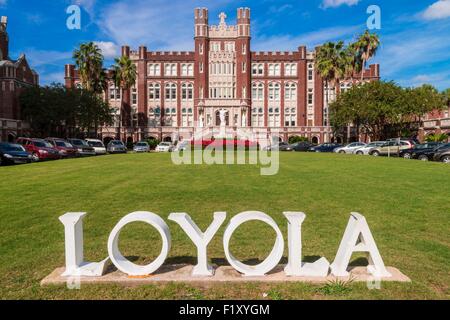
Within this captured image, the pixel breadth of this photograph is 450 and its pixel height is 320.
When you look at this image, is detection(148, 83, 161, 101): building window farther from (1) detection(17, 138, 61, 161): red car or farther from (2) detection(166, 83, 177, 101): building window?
(1) detection(17, 138, 61, 161): red car

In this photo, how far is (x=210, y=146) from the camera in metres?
39.0

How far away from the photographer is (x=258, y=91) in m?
63.6

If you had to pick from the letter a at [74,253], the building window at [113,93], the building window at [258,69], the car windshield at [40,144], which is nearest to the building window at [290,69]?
the building window at [258,69]

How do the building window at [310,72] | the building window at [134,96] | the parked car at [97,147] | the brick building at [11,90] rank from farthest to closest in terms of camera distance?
the building window at [134,96]
the building window at [310,72]
the brick building at [11,90]
the parked car at [97,147]

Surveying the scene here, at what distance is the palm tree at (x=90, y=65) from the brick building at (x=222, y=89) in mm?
17227

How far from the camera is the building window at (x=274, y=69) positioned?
6338cm

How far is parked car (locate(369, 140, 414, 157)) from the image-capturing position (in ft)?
104

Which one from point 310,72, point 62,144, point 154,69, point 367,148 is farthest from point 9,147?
point 310,72

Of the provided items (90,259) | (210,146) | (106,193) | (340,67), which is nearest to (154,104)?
(210,146)

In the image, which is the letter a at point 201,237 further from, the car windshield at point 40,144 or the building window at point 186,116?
the building window at point 186,116

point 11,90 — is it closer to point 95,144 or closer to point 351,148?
point 95,144

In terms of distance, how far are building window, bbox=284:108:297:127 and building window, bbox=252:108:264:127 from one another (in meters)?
4.64

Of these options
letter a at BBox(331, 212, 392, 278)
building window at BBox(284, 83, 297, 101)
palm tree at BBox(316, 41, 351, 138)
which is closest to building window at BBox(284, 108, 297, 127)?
building window at BBox(284, 83, 297, 101)
